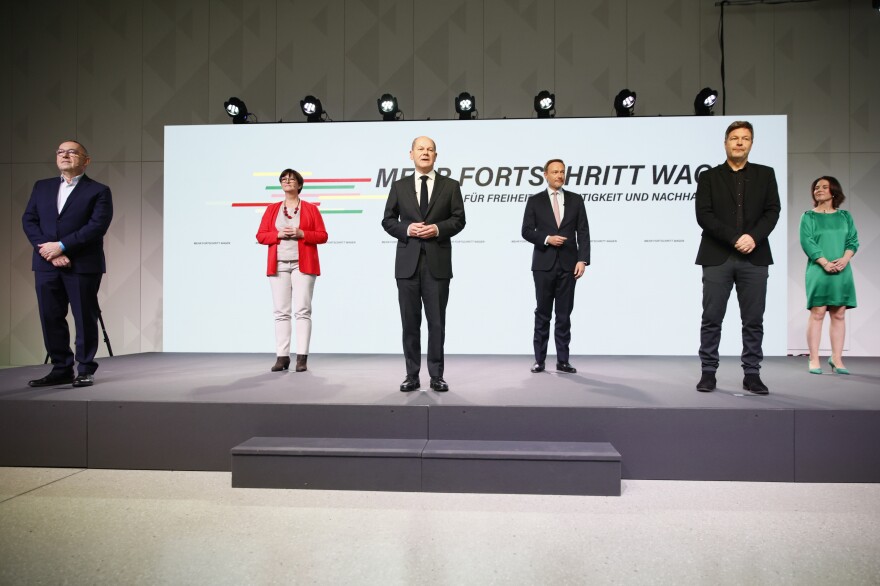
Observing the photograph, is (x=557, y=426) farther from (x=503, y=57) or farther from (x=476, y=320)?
(x=503, y=57)

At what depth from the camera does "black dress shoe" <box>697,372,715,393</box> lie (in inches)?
113

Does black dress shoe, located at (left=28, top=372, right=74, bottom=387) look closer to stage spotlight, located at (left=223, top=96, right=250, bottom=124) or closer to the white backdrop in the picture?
the white backdrop

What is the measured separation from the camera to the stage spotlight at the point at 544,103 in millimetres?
5133

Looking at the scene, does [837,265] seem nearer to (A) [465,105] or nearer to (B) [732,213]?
(B) [732,213]

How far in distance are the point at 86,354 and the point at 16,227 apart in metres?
4.15

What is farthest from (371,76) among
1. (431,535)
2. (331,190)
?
(431,535)

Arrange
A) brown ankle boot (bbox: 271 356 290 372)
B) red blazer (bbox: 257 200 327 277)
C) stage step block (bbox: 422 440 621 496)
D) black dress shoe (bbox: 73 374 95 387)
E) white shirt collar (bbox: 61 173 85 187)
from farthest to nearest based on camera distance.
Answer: brown ankle boot (bbox: 271 356 290 372)
red blazer (bbox: 257 200 327 277)
white shirt collar (bbox: 61 173 85 187)
black dress shoe (bbox: 73 374 95 387)
stage step block (bbox: 422 440 621 496)

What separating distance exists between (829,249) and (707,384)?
5.33 ft

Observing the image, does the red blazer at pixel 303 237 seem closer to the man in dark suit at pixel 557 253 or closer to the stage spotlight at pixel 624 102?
the man in dark suit at pixel 557 253

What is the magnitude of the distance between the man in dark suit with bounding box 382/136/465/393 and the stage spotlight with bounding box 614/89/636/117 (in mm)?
2937

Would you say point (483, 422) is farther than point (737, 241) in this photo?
No

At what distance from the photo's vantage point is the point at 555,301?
3.71 meters

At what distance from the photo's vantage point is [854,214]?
5.44 metres

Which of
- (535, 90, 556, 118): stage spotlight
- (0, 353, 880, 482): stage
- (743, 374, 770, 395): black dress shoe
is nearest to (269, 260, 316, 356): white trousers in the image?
(0, 353, 880, 482): stage
